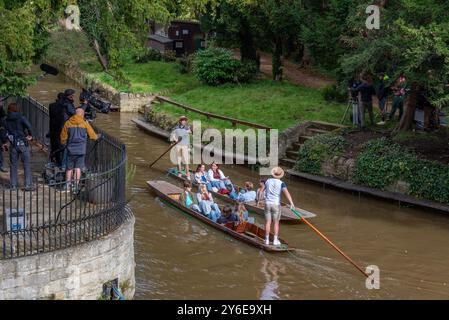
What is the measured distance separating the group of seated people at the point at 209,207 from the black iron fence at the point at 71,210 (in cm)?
405

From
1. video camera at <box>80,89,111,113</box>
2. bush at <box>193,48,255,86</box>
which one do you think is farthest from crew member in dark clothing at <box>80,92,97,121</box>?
bush at <box>193,48,255,86</box>

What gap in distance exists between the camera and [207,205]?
18172 mm

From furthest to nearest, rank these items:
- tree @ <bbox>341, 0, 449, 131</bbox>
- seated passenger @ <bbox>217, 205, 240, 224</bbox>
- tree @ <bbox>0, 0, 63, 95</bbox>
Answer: tree @ <bbox>341, 0, 449, 131</bbox>
seated passenger @ <bbox>217, 205, 240, 224</bbox>
tree @ <bbox>0, 0, 63, 95</bbox>

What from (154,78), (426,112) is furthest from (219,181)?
(154,78)

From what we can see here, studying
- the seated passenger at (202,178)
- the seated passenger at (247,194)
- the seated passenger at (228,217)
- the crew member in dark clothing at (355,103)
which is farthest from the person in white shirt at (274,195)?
the crew member in dark clothing at (355,103)

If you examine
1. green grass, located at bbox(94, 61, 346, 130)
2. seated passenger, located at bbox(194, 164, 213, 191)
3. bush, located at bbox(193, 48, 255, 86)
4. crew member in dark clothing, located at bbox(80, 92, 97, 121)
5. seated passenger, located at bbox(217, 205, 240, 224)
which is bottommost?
seated passenger, located at bbox(217, 205, 240, 224)

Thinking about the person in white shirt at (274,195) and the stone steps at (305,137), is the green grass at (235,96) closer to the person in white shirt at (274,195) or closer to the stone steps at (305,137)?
the stone steps at (305,137)

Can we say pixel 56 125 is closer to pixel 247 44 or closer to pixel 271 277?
pixel 271 277

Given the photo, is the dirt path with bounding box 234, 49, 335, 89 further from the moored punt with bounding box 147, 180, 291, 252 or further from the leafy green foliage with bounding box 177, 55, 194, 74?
the moored punt with bounding box 147, 180, 291, 252

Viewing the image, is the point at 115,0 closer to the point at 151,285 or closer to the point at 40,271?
the point at 151,285

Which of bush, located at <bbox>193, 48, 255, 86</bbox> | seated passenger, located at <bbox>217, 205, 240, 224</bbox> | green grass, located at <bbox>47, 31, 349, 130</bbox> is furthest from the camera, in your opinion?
bush, located at <bbox>193, 48, 255, 86</bbox>

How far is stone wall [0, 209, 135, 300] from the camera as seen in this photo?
32.6ft

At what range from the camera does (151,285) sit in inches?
551
